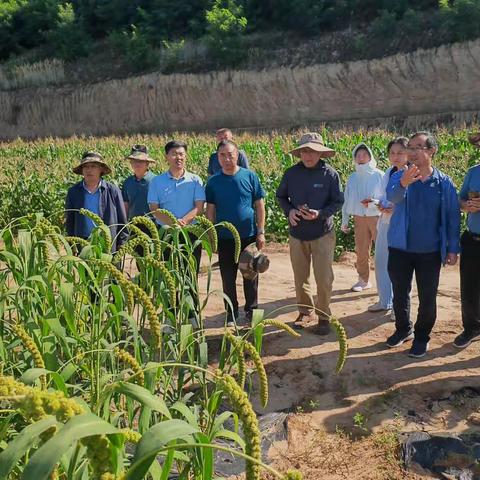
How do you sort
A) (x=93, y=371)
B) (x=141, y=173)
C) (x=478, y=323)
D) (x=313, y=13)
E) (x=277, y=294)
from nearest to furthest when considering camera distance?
(x=93, y=371) < (x=478, y=323) < (x=141, y=173) < (x=277, y=294) < (x=313, y=13)

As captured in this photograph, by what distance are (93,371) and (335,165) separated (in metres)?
8.46

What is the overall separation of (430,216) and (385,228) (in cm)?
94

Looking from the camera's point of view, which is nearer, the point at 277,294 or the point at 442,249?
the point at 442,249

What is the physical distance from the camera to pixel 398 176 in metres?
5.04

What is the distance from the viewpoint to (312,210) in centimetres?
502

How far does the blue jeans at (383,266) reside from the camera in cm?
552

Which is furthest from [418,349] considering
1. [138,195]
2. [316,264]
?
[138,195]

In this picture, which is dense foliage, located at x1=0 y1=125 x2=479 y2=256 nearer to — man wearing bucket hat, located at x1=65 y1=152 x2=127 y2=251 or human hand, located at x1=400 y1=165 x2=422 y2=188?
human hand, located at x1=400 y1=165 x2=422 y2=188

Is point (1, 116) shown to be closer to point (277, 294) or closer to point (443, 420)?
point (277, 294)

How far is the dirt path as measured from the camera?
4043 millimetres

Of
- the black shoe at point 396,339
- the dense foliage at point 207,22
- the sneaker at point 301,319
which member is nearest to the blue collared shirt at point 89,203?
the sneaker at point 301,319

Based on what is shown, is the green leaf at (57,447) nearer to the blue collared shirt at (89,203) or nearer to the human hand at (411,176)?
the human hand at (411,176)

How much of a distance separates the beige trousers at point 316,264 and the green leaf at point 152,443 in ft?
12.4

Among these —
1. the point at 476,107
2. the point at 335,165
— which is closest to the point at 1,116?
the point at 476,107
